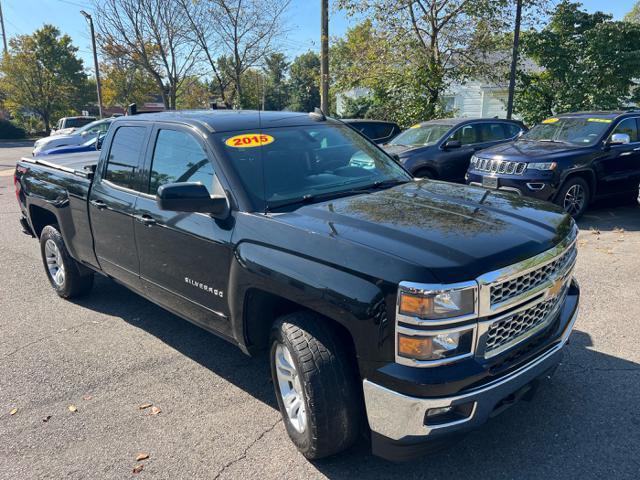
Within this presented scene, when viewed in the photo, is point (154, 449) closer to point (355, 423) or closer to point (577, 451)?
point (355, 423)

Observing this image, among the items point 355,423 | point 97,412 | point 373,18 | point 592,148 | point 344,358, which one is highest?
point 373,18

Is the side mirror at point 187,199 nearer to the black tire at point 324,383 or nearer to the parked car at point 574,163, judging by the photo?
the black tire at point 324,383

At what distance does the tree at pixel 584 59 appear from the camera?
15.9 meters

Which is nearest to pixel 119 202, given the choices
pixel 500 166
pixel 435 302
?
pixel 435 302

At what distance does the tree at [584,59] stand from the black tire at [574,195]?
33.7ft

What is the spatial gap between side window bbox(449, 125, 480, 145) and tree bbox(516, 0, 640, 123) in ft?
27.1

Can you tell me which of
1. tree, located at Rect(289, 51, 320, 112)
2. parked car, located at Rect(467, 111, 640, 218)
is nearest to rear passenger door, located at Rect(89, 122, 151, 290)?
parked car, located at Rect(467, 111, 640, 218)

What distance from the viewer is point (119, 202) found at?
3992 millimetres

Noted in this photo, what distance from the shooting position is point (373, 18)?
53.6 feet

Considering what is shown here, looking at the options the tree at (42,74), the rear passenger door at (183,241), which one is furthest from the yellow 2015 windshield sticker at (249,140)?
the tree at (42,74)

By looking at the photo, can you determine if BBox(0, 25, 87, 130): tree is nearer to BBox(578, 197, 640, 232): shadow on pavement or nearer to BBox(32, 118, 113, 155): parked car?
BBox(32, 118, 113, 155): parked car

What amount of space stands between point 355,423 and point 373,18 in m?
16.1

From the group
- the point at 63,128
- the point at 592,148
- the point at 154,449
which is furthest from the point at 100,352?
the point at 63,128

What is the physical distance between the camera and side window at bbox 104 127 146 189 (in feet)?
13.0
